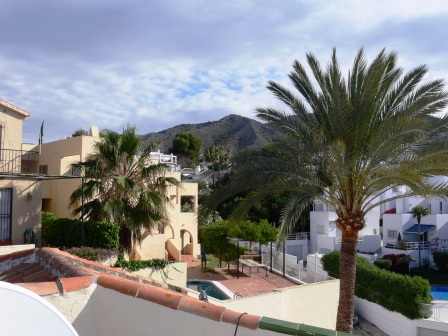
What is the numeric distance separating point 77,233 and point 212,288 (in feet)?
22.9

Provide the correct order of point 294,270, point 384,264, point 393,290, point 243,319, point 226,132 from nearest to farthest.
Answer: point 243,319 < point 393,290 < point 294,270 < point 384,264 < point 226,132

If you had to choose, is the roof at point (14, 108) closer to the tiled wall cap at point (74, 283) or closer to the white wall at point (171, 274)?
the white wall at point (171, 274)

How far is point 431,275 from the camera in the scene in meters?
40.3

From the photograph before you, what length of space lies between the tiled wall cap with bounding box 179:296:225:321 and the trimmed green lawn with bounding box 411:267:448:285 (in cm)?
3821

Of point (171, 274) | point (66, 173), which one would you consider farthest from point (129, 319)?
point (66, 173)

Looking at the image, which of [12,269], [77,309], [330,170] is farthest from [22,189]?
[77,309]

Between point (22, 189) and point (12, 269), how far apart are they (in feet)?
27.1

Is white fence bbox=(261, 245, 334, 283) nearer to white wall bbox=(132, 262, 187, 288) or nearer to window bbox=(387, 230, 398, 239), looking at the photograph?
white wall bbox=(132, 262, 187, 288)

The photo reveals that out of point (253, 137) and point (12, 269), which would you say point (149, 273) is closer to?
point (12, 269)

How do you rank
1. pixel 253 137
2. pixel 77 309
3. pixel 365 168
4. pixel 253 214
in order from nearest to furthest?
pixel 77 309 < pixel 365 168 < pixel 253 214 < pixel 253 137

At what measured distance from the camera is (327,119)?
11.3 m

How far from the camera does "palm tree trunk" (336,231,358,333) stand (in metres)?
11.7

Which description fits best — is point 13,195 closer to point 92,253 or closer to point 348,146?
point 92,253

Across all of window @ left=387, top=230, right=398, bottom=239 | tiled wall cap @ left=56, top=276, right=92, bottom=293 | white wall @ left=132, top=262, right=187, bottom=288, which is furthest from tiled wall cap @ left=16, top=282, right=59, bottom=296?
window @ left=387, top=230, right=398, bottom=239
